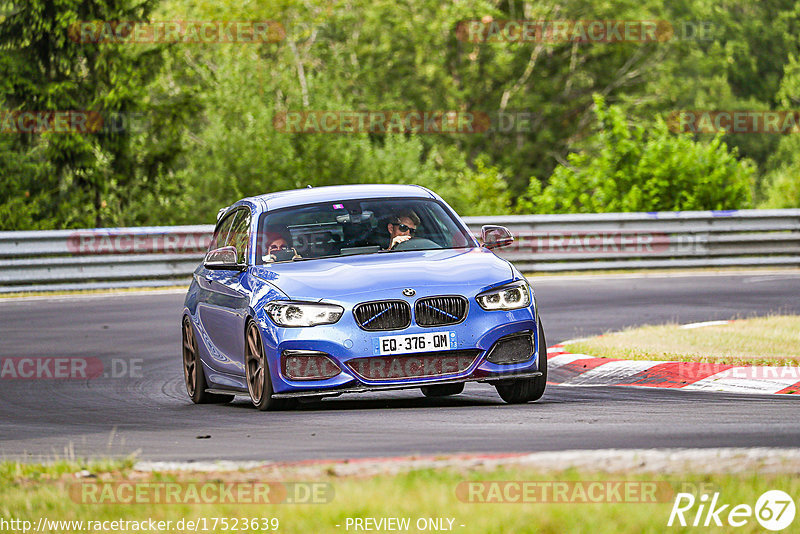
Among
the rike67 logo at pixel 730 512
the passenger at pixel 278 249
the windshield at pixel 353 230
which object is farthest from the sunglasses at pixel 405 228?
the rike67 logo at pixel 730 512

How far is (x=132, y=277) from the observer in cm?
2278

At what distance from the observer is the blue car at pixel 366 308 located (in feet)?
30.4

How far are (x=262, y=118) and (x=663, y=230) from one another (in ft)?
40.6

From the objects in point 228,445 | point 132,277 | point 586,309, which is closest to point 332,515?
point 228,445

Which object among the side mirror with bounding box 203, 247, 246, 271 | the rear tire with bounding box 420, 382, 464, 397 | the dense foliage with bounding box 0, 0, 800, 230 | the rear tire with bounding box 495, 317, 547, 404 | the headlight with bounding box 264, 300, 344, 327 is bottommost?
the dense foliage with bounding box 0, 0, 800, 230

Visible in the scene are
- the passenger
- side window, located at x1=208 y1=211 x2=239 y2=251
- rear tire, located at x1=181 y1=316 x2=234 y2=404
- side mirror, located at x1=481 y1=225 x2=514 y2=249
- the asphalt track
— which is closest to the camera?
the asphalt track

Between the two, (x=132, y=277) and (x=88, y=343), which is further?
(x=132, y=277)

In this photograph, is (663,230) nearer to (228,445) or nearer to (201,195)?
(201,195)

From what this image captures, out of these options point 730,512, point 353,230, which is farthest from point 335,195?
point 730,512

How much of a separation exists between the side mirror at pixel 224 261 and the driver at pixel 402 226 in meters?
1.09

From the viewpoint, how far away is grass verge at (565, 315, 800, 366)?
11.7 metres

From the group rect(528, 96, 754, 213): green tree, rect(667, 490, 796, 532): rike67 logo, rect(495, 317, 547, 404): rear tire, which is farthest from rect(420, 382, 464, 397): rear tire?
rect(528, 96, 754, 213): green tree

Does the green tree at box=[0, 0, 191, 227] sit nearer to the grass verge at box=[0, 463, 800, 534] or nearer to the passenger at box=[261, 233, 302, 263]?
the passenger at box=[261, 233, 302, 263]

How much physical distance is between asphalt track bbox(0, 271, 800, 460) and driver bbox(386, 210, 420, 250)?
1160 mm
